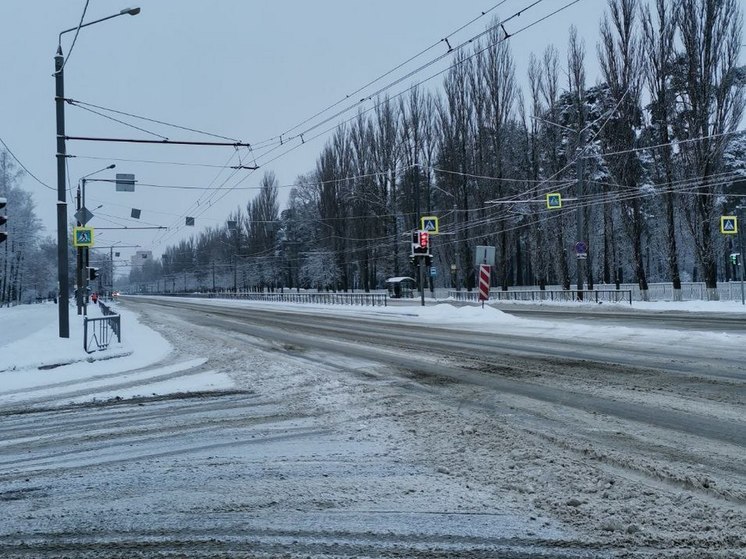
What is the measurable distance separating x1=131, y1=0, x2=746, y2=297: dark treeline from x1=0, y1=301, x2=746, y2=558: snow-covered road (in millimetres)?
14363

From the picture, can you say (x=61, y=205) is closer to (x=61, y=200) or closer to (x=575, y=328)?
(x=61, y=200)

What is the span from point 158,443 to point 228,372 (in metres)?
5.05

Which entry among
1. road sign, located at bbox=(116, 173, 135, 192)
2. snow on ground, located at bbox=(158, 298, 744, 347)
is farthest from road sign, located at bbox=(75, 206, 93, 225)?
snow on ground, located at bbox=(158, 298, 744, 347)

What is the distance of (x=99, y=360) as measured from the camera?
13031mm

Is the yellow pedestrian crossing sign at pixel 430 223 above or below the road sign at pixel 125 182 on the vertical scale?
below

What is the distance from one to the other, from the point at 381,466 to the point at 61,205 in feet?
48.0

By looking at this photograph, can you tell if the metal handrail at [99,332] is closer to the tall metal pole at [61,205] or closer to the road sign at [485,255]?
the tall metal pole at [61,205]

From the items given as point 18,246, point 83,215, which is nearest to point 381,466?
point 83,215

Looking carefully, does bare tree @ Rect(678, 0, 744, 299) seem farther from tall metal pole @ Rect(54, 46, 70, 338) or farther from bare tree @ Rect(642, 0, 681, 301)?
tall metal pole @ Rect(54, 46, 70, 338)

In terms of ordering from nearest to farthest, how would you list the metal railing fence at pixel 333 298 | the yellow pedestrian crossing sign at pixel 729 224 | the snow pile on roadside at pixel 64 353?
1. the snow pile on roadside at pixel 64 353
2. the yellow pedestrian crossing sign at pixel 729 224
3. the metal railing fence at pixel 333 298

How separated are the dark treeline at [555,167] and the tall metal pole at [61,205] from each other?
41.4 feet

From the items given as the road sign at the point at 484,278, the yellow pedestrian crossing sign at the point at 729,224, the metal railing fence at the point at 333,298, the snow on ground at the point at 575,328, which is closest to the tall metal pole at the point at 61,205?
the snow on ground at the point at 575,328

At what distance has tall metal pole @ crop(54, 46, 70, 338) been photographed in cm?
1533

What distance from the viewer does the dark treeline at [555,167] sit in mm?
32656
